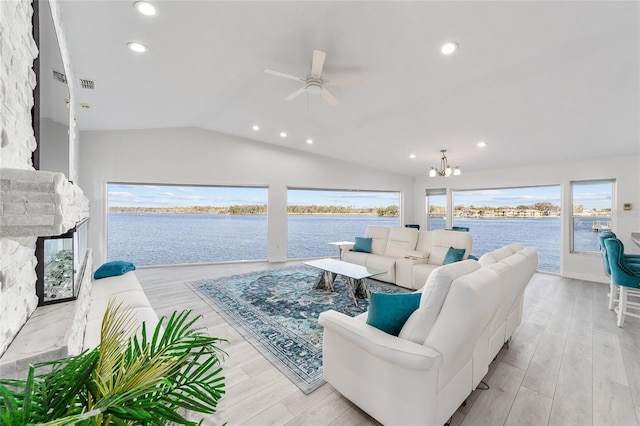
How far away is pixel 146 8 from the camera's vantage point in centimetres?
220

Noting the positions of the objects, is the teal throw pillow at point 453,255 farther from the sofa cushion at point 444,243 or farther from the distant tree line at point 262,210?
the distant tree line at point 262,210

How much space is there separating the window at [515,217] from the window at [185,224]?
5592 millimetres

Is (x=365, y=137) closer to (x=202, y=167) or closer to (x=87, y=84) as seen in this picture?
(x=202, y=167)

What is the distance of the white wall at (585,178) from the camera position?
187 inches

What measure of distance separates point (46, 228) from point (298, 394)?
1.83 m

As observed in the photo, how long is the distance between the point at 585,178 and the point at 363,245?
4465 mm

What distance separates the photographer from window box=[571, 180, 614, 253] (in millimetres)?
5117

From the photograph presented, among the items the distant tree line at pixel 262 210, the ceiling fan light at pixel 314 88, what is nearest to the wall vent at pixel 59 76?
the ceiling fan light at pixel 314 88

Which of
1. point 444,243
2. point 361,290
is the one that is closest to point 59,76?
point 361,290

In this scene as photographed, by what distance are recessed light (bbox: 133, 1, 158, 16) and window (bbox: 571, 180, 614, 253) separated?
7296mm

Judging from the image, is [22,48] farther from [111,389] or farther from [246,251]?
[246,251]

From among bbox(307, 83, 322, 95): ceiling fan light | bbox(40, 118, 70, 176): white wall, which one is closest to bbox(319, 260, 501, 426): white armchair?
bbox(40, 118, 70, 176): white wall

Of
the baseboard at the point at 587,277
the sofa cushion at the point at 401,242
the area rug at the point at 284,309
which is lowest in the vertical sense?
the area rug at the point at 284,309

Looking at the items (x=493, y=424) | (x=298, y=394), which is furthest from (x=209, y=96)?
(x=493, y=424)
